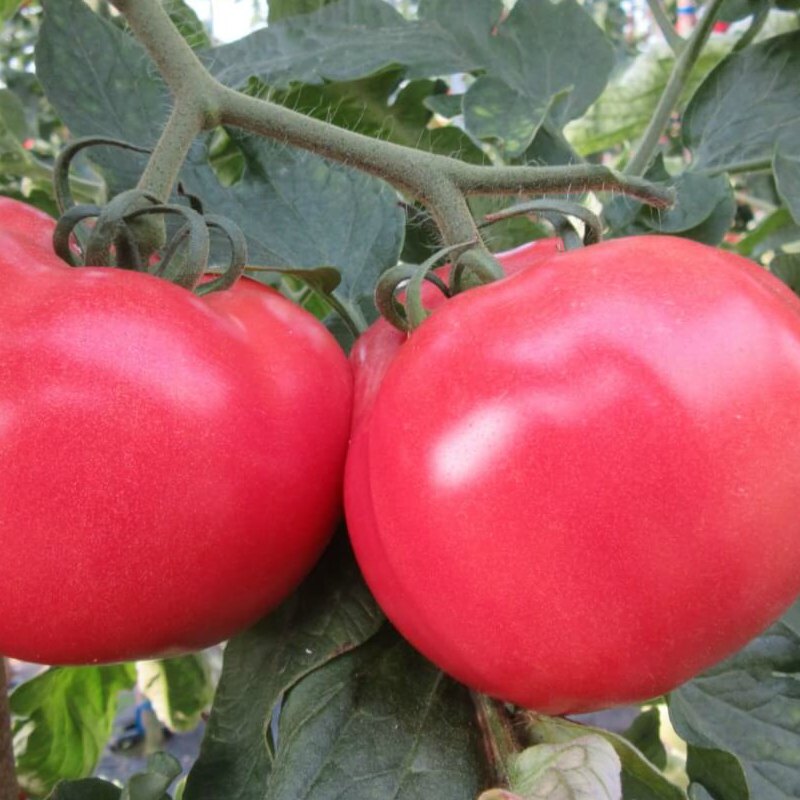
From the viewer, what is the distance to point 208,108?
48 centimetres

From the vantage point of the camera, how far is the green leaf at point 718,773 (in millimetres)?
453

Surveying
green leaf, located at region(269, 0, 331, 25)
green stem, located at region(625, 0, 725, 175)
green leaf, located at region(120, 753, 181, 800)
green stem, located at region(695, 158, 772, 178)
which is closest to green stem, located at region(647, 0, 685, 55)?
green stem, located at region(625, 0, 725, 175)

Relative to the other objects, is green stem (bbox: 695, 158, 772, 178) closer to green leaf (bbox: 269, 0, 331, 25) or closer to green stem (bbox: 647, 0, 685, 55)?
green stem (bbox: 647, 0, 685, 55)

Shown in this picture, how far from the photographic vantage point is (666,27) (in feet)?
2.60

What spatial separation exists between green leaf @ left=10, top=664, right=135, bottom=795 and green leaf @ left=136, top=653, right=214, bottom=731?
69 millimetres

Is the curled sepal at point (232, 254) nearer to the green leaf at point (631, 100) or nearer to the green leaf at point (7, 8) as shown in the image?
the green leaf at point (7, 8)

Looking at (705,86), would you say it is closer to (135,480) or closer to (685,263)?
(685,263)

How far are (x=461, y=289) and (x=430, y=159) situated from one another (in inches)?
2.6

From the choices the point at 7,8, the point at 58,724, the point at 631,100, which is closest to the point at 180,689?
the point at 58,724

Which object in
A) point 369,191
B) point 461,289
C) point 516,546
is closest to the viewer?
point 516,546

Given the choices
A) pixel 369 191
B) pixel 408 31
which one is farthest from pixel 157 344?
pixel 408 31

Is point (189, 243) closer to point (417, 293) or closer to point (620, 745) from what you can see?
point (417, 293)

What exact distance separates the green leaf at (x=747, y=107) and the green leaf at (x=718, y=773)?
0.41 meters

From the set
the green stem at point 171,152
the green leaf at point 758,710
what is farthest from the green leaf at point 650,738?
the green stem at point 171,152
